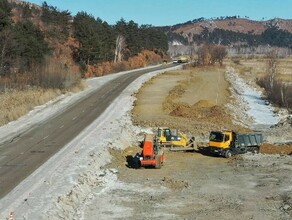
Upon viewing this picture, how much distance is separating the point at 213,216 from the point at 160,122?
2474 centimetres

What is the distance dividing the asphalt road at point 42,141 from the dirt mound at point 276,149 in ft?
50.5

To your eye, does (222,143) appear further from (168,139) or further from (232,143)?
(168,139)

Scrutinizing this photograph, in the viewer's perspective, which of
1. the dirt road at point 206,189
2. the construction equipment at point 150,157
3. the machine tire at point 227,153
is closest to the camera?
the dirt road at point 206,189

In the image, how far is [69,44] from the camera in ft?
346

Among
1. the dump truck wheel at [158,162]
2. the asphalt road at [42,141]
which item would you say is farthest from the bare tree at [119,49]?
the dump truck wheel at [158,162]

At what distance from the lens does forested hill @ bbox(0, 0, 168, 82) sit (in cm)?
6525

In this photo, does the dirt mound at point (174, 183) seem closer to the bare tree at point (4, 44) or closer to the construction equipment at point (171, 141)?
the construction equipment at point (171, 141)

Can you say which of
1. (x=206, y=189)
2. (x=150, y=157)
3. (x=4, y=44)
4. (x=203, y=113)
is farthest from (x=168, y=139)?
(x=4, y=44)

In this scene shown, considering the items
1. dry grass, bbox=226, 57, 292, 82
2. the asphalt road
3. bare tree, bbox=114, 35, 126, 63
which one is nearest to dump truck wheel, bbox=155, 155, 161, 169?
the asphalt road

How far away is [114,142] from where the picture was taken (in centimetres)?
3553

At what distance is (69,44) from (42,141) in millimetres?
72483

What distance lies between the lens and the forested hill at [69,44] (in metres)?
65.2

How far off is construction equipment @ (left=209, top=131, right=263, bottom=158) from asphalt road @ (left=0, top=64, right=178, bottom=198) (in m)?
11.1

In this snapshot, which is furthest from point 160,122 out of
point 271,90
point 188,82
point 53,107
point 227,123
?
point 188,82
